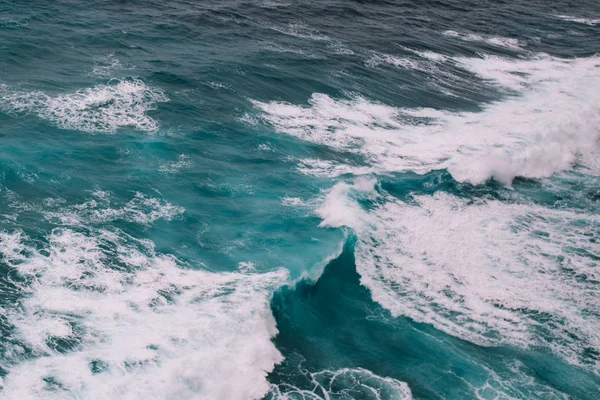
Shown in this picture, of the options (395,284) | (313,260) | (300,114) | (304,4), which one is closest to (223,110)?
(300,114)

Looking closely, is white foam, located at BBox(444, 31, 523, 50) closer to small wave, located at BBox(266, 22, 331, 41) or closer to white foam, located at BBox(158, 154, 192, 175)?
small wave, located at BBox(266, 22, 331, 41)

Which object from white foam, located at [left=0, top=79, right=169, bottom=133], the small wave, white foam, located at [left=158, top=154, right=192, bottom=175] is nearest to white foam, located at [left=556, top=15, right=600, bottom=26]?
the small wave

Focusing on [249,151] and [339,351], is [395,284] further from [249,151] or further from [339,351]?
[249,151]

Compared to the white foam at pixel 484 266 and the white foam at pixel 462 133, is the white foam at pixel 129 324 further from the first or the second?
the white foam at pixel 462 133

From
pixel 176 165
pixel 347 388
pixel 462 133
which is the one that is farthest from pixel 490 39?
pixel 347 388

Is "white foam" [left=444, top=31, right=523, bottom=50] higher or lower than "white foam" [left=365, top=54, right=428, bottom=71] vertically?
higher

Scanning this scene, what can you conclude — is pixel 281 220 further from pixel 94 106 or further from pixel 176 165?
pixel 94 106
